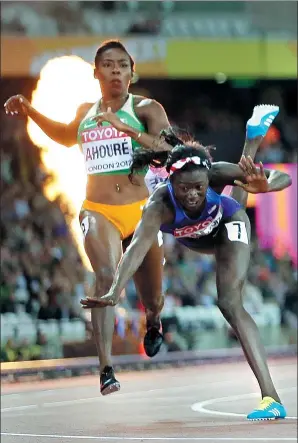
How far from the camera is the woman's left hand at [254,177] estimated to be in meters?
7.94

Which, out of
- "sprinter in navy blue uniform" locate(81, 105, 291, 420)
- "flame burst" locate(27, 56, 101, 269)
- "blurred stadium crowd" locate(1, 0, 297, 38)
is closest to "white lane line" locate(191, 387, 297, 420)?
"sprinter in navy blue uniform" locate(81, 105, 291, 420)

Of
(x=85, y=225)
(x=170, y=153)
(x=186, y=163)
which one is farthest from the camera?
(x=85, y=225)

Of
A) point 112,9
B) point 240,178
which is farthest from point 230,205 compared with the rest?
point 112,9

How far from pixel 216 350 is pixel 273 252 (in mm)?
5585

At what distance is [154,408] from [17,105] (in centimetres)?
387

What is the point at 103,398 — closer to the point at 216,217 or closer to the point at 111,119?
the point at 216,217

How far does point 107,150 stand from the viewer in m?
9.23

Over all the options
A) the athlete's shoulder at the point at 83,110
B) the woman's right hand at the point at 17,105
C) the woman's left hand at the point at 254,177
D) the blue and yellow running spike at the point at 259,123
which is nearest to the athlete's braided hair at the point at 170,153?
the blue and yellow running spike at the point at 259,123

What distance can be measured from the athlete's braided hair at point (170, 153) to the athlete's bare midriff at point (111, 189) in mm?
279

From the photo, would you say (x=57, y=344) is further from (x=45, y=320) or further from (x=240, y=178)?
(x=240, y=178)

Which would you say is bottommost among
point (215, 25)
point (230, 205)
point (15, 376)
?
point (15, 376)

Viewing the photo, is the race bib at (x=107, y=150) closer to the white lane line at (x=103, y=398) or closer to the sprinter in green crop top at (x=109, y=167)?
the sprinter in green crop top at (x=109, y=167)

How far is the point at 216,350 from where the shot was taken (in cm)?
1894

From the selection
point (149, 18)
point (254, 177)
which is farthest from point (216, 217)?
point (149, 18)
